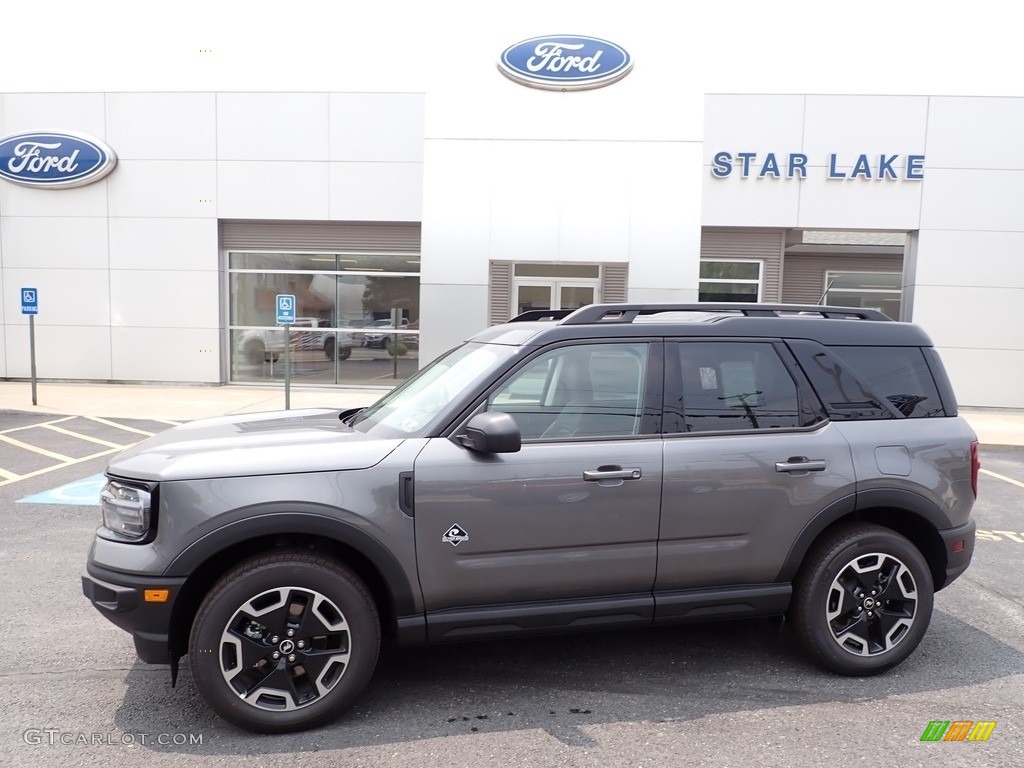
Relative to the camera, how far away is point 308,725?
10.6ft

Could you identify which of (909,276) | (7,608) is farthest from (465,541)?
(909,276)

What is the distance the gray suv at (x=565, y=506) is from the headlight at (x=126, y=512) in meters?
0.01

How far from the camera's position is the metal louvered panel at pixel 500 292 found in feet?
51.7

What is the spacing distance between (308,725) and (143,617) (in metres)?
0.81

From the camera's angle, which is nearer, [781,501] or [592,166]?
[781,501]

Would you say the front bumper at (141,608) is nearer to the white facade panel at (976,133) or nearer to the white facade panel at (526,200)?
the white facade panel at (526,200)

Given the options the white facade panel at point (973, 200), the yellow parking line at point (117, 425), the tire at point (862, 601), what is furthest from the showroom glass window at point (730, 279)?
the tire at point (862, 601)

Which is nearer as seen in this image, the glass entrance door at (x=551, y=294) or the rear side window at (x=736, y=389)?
the rear side window at (x=736, y=389)

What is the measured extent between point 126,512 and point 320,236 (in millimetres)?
14160

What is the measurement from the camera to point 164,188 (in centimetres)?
1616

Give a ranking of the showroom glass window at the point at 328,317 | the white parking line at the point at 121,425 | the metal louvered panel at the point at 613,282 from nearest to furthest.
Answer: the white parking line at the point at 121,425 → the metal louvered panel at the point at 613,282 → the showroom glass window at the point at 328,317

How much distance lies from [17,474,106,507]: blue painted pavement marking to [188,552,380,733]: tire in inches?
182

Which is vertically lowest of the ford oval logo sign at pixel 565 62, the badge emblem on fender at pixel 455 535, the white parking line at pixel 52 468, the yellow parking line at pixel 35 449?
the yellow parking line at pixel 35 449

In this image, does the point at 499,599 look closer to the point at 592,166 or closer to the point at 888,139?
the point at 592,166
